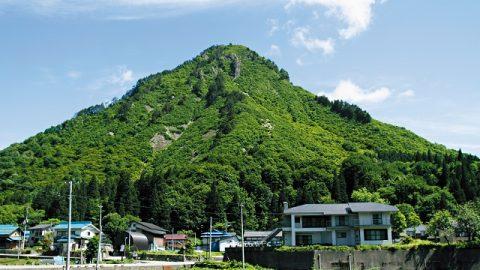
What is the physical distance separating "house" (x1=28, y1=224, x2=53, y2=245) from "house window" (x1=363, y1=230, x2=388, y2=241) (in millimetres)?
59065

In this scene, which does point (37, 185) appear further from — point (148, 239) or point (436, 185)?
point (436, 185)

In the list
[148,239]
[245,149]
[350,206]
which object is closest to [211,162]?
[245,149]

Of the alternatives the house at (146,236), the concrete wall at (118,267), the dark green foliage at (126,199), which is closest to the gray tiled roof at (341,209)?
the concrete wall at (118,267)

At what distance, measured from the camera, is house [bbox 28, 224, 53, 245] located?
93.7 m

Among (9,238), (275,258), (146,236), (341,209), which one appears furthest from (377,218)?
(9,238)

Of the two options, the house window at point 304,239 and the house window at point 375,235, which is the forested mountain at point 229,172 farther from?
the house window at point 304,239

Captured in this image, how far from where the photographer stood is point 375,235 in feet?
212

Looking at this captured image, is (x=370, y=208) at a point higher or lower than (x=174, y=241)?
higher

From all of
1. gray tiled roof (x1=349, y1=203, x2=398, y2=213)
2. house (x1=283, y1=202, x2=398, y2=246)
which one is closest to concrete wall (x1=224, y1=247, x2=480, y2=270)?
house (x1=283, y1=202, x2=398, y2=246)

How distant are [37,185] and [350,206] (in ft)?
358

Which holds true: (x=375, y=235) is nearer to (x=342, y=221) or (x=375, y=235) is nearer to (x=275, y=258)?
(x=342, y=221)

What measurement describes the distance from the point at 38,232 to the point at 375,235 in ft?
212

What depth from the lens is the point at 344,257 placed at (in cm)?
5697

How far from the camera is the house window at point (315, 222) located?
66.9 metres
